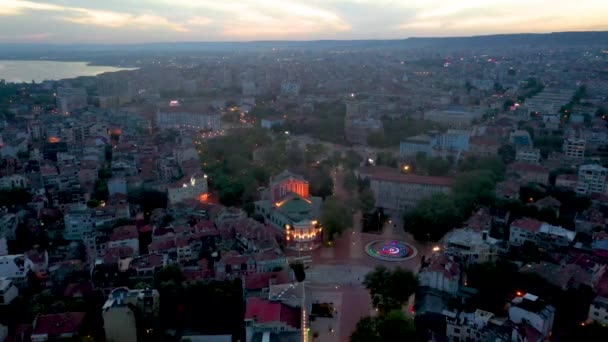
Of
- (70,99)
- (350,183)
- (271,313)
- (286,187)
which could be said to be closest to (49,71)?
(70,99)

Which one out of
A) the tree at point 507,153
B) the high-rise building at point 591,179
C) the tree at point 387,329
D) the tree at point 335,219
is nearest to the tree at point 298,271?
the tree at point 335,219

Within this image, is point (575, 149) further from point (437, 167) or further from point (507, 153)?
point (437, 167)

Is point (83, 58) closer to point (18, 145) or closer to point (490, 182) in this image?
point (18, 145)

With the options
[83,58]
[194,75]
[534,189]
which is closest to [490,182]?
[534,189]

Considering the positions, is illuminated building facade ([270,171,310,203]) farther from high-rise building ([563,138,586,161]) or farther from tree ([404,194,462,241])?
high-rise building ([563,138,586,161])

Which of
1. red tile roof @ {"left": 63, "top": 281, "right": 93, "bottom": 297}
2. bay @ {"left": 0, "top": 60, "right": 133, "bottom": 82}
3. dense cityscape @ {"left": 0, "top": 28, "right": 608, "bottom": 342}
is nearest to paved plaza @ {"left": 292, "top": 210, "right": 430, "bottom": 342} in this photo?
dense cityscape @ {"left": 0, "top": 28, "right": 608, "bottom": 342}

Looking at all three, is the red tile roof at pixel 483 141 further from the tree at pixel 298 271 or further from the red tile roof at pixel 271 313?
the red tile roof at pixel 271 313
